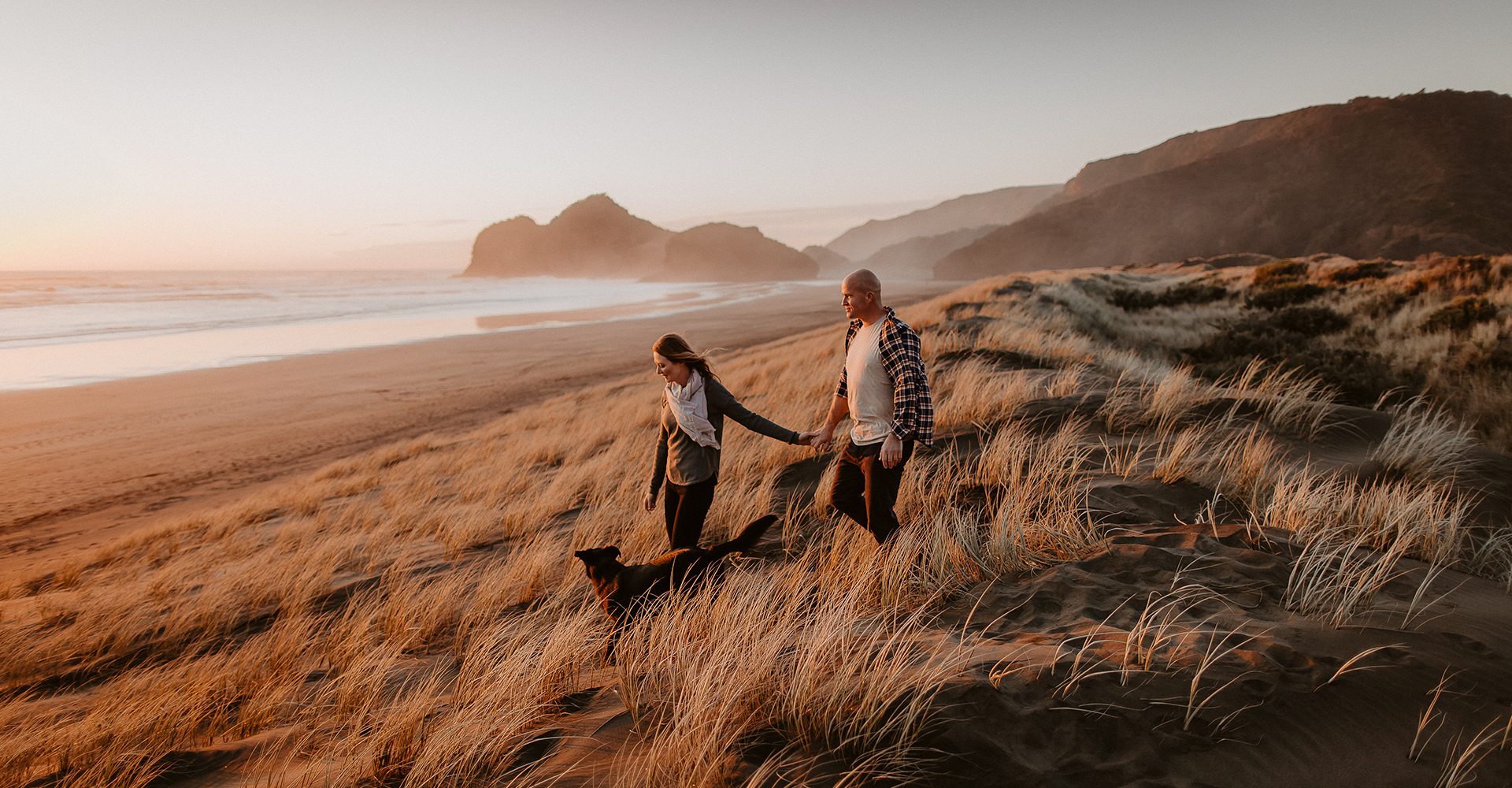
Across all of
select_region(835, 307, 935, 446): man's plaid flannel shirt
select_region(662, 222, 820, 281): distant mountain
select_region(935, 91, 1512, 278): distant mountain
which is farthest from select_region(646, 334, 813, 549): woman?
select_region(662, 222, 820, 281): distant mountain

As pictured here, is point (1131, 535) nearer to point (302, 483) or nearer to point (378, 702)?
point (378, 702)

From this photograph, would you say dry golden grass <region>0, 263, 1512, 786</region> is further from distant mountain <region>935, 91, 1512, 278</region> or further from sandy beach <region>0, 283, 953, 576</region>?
distant mountain <region>935, 91, 1512, 278</region>

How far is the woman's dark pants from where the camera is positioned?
159 inches

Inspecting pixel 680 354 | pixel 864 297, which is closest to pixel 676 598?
pixel 680 354

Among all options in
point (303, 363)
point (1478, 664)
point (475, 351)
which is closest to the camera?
point (1478, 664)

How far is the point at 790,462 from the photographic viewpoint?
22.0 feet

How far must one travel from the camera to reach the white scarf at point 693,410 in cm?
392

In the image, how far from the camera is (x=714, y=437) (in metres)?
4.03

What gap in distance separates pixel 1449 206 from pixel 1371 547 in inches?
3371

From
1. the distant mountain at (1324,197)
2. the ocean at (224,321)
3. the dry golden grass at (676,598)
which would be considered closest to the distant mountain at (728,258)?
the distant mountain at (1324,197)

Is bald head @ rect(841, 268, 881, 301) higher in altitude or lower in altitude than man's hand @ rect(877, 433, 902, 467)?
higher

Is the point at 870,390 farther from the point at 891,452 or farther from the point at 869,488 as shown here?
the point at 869,488

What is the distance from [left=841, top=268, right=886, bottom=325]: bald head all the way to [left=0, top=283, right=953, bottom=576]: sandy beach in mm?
9267

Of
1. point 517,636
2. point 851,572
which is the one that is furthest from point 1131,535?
point 517,636
